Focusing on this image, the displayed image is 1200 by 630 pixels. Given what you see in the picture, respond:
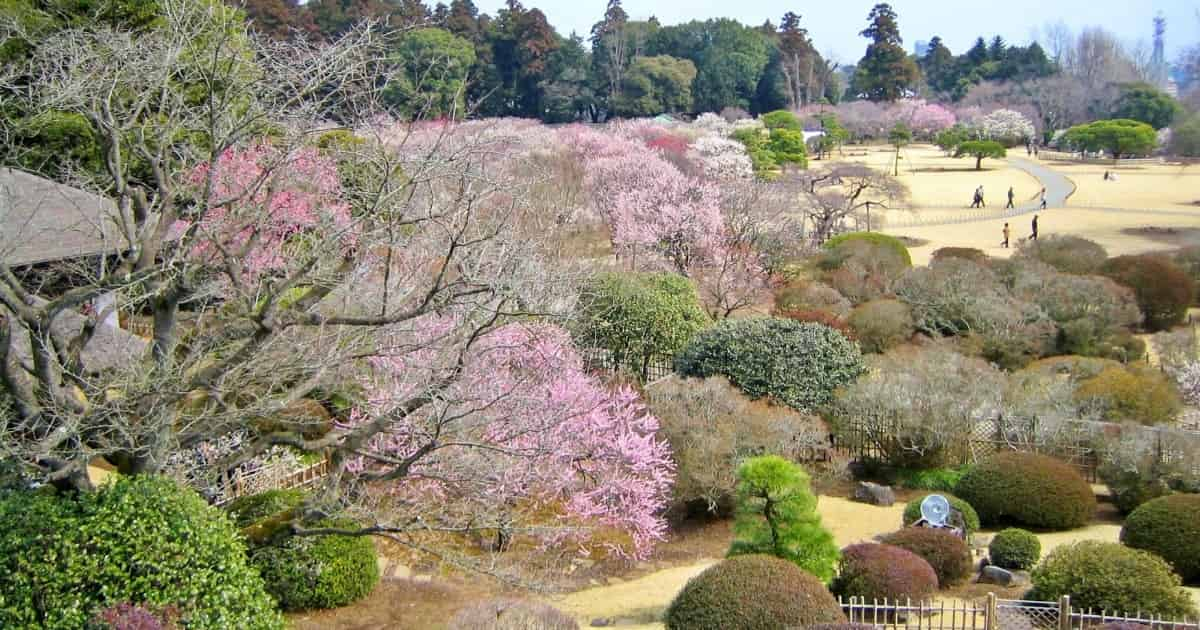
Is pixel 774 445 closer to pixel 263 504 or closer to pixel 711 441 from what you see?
pixel 711 441

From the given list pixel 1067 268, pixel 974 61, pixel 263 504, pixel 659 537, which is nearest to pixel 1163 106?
pixel 974 61

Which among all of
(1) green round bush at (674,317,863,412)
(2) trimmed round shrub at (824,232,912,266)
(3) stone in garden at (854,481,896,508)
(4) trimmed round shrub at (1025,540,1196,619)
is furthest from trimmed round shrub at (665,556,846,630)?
(2) trimmed round shrub at (824,232,912,266)

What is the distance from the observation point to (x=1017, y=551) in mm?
11953

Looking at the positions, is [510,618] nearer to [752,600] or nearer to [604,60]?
[752,600]

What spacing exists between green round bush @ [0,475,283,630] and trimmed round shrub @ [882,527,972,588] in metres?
7.48

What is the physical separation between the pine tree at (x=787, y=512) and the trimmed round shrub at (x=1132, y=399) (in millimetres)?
7600

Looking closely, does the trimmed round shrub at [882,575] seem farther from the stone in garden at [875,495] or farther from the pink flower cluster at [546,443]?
the stone in garden at [875,495]

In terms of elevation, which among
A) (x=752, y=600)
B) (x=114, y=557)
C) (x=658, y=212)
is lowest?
(x=752, y=600)

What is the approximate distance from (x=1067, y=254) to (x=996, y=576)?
1842 cm

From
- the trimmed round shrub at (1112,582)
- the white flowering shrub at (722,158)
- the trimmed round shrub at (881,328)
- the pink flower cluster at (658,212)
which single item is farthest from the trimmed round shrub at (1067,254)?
the trimmed round shrub at (1112,582)

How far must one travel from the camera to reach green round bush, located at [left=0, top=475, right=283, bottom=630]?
6531 millimetres

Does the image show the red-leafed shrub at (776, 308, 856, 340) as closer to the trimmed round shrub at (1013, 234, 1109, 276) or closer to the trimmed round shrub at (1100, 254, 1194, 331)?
the trimmed round shrub at (1013, 234, 1109, 276)

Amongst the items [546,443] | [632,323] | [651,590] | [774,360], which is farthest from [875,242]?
[546,443]

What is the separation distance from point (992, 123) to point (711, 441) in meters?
69.4
